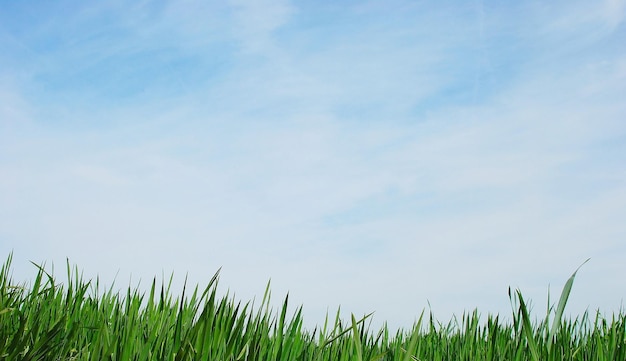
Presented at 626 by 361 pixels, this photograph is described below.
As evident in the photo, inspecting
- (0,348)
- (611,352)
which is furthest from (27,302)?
(611,352)

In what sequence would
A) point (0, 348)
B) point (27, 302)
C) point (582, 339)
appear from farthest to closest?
1. point (27, 302)
2. point (582, 339)
3. point (0, 348)

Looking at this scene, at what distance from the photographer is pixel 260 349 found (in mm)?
1752

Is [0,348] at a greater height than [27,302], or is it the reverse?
[27,302]

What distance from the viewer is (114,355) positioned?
1676 mm

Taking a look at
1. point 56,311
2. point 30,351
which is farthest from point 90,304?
point 30,351

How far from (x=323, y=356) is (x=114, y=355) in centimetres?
72

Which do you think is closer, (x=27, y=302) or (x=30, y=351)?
(x=30, y=351)

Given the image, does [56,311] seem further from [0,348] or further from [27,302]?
[0,348]

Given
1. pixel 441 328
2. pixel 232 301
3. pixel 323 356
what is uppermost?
pixel 441 328

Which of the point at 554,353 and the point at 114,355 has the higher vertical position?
the point at 554,353

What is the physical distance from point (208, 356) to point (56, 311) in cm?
166

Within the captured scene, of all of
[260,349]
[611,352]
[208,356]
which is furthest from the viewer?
[611,352]

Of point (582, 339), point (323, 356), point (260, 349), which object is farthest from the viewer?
point (582, 339)

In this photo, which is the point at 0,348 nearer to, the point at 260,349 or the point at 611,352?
the point at 260,349
